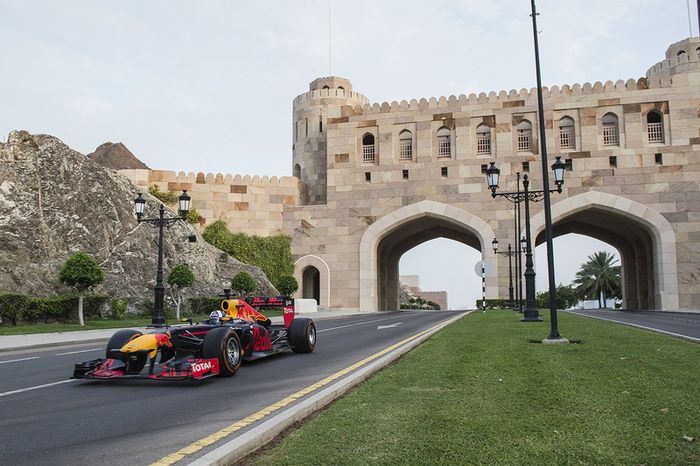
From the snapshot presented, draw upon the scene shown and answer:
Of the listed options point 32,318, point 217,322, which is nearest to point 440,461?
point 217,322

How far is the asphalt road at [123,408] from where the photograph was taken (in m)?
5.06

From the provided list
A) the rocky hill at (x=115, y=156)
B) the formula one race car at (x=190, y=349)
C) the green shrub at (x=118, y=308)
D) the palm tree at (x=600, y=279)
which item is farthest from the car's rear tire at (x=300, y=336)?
the palm tree at (x=600, y=279)

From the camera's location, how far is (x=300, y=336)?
12.3m

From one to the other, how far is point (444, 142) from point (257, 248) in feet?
55.3

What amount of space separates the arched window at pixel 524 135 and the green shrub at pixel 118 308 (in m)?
31.6

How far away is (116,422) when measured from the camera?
614cm

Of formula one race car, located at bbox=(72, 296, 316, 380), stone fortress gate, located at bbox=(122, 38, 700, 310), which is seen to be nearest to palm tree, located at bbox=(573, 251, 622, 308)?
stone fortress gate, located at bbox=(122, 38, 700, 310)

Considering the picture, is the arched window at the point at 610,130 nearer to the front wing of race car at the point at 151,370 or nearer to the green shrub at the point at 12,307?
the green shrub at the point at 12,307

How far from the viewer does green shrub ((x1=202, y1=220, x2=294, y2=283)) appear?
47625 mm

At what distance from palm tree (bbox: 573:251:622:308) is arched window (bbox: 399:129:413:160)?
37.4 m

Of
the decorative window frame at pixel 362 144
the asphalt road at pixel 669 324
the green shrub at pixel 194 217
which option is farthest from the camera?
the decorative window frame at pixel 362 144

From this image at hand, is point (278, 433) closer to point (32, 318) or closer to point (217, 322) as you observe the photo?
point (217, 322)

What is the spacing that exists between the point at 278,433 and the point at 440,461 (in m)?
1.72

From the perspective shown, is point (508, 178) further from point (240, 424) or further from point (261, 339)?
point (240, 424)
